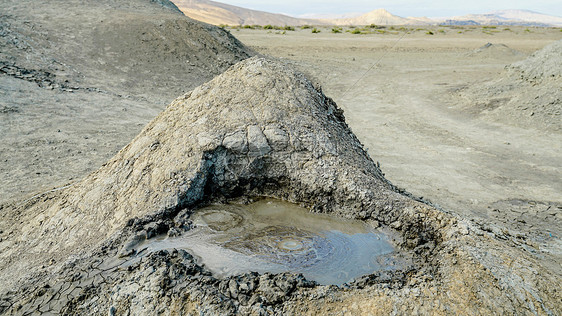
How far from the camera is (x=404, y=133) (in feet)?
34.6

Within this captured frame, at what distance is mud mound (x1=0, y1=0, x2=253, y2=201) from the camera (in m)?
7.51

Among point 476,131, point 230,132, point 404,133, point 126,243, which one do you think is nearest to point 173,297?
point 126,243

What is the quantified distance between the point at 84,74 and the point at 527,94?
13.5 m

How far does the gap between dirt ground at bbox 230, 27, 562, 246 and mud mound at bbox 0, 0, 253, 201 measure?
17.5 feet

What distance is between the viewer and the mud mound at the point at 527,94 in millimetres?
11070

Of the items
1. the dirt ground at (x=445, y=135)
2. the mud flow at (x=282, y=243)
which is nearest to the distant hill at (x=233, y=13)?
the dirt ground at (x=445, y=135)

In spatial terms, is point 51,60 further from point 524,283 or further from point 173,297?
point 524,283

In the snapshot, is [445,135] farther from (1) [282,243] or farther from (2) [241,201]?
(1) [282,243]

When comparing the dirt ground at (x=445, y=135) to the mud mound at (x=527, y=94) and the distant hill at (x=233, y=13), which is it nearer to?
the mud mound at (x=527, y=94)

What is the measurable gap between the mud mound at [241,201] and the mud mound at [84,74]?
270cm

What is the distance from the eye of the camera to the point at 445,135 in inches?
411

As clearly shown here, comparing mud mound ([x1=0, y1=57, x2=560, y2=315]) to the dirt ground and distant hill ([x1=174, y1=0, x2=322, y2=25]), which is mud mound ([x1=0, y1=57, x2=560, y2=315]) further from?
distant hill ([x1=174, y1=0, x2=322, y2=25])

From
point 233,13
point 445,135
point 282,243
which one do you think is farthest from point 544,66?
point 233,13

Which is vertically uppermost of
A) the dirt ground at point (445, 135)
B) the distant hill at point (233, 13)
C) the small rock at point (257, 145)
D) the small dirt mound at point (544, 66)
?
the distant hill at point (233, 13)
